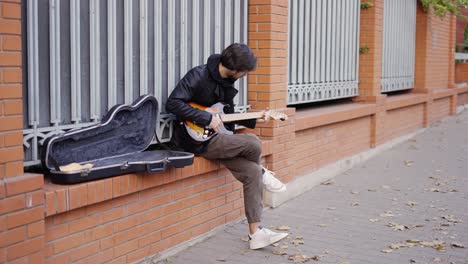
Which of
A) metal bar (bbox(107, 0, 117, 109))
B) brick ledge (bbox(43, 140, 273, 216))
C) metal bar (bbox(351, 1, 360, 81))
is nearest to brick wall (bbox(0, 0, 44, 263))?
brick ledge (bbox(43, 140, 273, 216))

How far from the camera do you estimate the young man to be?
16.9ft

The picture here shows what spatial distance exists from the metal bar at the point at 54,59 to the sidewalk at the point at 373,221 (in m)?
1.52

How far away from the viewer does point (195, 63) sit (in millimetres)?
5789

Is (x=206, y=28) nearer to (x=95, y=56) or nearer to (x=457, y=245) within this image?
(x=95, y=56)

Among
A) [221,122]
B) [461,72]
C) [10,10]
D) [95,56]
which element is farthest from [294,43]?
[461,72]

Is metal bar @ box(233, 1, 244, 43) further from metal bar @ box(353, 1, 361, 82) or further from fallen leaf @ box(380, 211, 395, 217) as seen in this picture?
metal bar @ box(353, 1, 361, 82)

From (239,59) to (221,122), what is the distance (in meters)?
0.51

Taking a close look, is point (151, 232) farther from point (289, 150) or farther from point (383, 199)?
point (383, 199)

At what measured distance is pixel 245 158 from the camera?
546cm

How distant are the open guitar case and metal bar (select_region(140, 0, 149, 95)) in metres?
0.20

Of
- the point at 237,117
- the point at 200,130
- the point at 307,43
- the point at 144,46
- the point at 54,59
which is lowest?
the point at 200,130

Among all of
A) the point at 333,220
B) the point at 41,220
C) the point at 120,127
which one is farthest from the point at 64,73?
the point at 333,220

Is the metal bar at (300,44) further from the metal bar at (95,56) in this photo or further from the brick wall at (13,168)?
the brick wall at (13,168)

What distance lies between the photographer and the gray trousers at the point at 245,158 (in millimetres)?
5363
